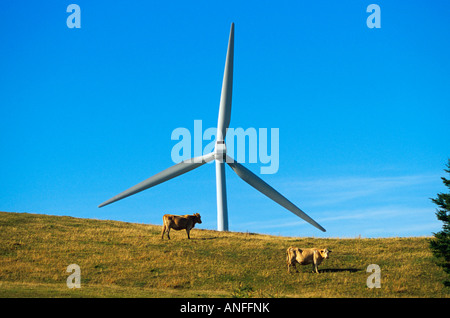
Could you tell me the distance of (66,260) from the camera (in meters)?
34.3

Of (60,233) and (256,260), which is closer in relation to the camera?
(256,260)

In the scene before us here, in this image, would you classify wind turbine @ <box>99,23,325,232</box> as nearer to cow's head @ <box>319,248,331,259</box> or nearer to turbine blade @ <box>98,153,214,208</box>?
turbine blade @ <box>98,153,214,208</box>

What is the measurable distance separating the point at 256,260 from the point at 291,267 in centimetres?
279

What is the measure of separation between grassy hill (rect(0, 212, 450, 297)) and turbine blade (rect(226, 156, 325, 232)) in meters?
2.46

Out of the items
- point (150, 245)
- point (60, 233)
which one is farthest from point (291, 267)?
point (60, 233)

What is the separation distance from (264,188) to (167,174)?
946 centimetres

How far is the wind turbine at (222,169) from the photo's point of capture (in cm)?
4425

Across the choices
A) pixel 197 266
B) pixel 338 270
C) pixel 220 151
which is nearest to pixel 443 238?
pixel 338 270

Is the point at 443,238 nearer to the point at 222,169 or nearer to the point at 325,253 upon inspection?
the point at 325,253

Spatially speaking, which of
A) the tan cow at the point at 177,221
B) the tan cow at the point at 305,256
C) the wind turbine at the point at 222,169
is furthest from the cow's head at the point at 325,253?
the tan cow at the point at 177,221

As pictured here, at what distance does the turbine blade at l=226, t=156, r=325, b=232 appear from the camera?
1602 inches

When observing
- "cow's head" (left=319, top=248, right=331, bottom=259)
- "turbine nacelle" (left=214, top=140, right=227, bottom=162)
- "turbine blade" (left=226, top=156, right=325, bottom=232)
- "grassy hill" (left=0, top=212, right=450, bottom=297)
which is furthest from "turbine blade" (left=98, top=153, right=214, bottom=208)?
"cow's head" (left=319, top=248, right=331, bottom=259)

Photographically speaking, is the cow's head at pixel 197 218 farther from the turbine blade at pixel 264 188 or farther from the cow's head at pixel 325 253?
the cow's head at pixel 325 253
